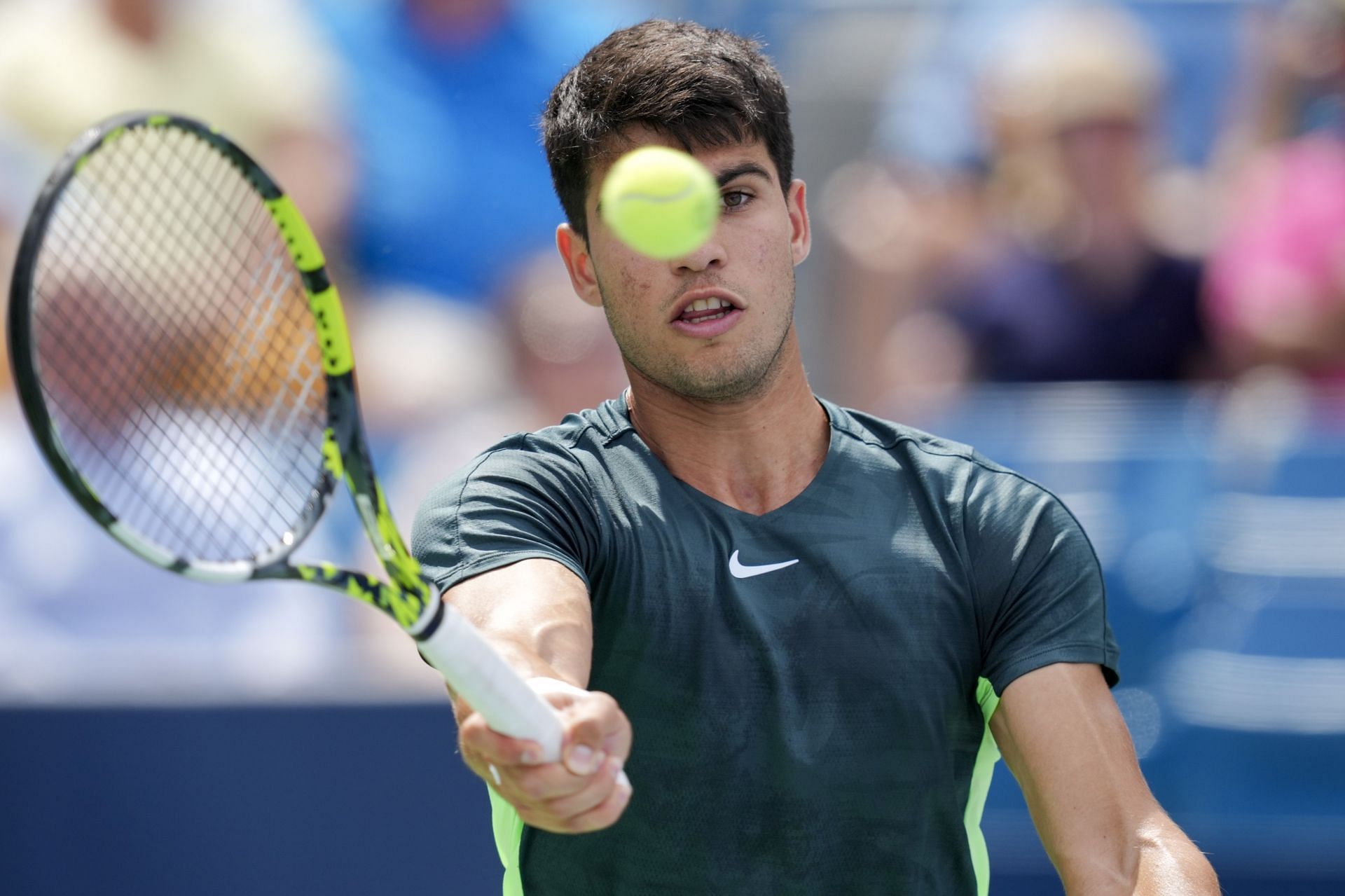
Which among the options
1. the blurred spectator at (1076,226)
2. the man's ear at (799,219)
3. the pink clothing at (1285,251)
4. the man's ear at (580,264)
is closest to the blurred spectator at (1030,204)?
the blurred spectator at (1076,226)

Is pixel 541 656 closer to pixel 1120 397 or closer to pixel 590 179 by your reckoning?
pixel 590 179

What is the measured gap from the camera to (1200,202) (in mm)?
5762

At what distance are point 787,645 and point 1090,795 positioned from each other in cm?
53

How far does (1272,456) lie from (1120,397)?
1.54 ft

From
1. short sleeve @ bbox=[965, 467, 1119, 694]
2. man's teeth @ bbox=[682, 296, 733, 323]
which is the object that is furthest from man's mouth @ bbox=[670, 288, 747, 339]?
short sleeve @ bbox=[965, 467, 1119, 694]

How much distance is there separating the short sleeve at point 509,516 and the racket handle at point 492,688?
13.1 inches

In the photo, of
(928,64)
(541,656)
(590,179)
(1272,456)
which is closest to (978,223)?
(928,64)

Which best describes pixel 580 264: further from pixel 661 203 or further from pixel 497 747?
pixel 497 747

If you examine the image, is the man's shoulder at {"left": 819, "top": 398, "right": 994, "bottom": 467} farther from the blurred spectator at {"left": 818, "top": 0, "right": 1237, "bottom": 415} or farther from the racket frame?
the blurred spectator at {"left": 818, "top": 0, "right": 1237, "bottom": 415}

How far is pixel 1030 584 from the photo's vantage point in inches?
111

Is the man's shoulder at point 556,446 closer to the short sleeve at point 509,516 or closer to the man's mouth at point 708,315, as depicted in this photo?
the short sleeve at point 509,516

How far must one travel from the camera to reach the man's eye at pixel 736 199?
2902 mm

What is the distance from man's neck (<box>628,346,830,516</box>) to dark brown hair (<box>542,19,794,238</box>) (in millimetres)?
379

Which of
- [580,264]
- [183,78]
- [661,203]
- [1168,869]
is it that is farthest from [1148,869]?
[183,78]
